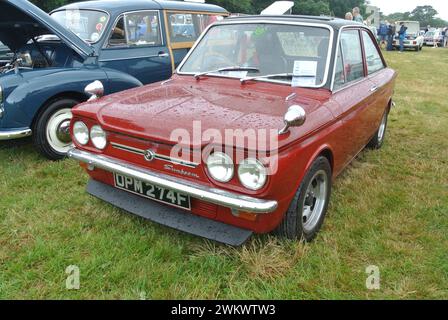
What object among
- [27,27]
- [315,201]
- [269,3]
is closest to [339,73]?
[315,201]

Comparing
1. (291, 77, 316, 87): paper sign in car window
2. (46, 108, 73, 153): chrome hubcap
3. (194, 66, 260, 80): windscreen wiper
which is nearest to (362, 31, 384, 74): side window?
(291, 77, 316, 87): paper sign in car window

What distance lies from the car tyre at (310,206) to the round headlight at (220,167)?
1.79 feet

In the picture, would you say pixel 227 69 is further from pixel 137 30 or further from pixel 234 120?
pixel 137 30

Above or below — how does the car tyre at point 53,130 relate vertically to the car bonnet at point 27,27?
below

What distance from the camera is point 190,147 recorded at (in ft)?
7.52

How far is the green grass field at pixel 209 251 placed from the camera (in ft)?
7.82

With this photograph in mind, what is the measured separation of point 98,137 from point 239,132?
1.13m

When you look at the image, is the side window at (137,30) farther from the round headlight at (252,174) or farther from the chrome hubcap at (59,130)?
the round headlight at (252,174)

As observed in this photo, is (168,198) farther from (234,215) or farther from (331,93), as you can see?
(331,93)

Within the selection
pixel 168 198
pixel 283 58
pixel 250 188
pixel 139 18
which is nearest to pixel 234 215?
pixel 250 188

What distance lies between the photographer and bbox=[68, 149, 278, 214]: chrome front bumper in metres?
2.19

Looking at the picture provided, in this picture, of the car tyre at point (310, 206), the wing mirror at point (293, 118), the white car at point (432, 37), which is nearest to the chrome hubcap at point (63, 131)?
the car tyre at point (310, 206)

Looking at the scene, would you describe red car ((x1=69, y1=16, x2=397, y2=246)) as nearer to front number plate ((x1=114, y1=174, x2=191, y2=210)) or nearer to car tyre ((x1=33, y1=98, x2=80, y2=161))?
front number plate ((x1=114, y1=174, x2=191, y2=210))

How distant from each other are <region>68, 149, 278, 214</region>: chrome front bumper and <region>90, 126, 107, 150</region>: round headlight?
0.08 meters
